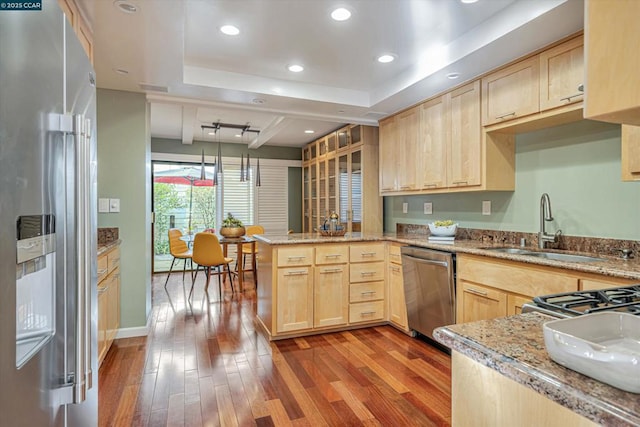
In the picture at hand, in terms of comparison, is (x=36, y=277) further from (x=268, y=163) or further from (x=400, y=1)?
(x=268, y=163)

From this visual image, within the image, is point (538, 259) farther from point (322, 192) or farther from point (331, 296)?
point (322, 192)

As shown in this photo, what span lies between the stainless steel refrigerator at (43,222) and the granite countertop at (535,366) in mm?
1014

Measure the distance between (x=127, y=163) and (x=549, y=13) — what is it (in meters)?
3.48

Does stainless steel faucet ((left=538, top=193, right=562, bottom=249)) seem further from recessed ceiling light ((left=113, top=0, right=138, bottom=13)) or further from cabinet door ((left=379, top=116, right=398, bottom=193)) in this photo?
recessed ceiling light ((left=113, top=0, right=138, bottom=13))

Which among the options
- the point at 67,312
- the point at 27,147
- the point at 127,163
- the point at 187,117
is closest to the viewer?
the point at 27,147

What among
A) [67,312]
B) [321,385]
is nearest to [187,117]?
[321,385]

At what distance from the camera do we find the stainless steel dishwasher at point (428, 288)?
9.32ft

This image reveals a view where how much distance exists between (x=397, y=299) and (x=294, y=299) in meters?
1.02

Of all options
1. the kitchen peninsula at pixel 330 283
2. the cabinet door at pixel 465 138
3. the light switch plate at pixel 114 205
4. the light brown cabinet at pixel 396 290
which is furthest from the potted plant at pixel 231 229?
the cabinet door at pixel 465 138

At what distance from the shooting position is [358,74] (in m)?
3.47

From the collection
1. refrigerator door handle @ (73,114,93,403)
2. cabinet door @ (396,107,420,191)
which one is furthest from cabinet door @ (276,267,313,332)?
refrigerator door handle @ (73,114,93,403)

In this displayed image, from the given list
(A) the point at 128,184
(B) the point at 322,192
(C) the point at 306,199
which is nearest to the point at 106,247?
(A) the point at 128,184

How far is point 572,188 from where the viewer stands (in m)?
2.59

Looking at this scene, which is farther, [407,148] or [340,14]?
[407,148]
